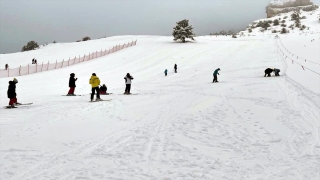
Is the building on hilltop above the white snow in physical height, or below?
above

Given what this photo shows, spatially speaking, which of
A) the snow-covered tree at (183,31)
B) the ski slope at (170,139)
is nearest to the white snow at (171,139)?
the ski slope at (170,139)

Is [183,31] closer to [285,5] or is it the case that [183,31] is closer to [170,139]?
[170,139]

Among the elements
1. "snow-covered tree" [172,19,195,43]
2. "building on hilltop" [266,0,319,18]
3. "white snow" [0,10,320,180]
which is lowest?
"white snow" [0,10,320,180]

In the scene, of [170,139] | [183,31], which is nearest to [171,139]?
[170,139]

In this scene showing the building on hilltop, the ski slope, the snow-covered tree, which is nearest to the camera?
the ski slope

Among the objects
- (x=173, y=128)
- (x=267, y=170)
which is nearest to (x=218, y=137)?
(x=173, y=128)

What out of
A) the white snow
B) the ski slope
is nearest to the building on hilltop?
the white snow

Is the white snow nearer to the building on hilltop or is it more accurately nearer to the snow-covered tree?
the snow-covered tree

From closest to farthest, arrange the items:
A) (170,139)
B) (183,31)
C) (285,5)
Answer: (170,139)
(183,31)
(285,5)

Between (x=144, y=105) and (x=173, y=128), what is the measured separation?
5.20 m

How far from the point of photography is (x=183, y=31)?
67.9 m

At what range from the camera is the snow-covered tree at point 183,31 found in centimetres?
6806

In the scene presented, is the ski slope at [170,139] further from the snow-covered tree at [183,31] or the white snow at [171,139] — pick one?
the snow-covered tree at [183,31]

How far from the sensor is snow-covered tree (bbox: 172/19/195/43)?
68.1 metres
